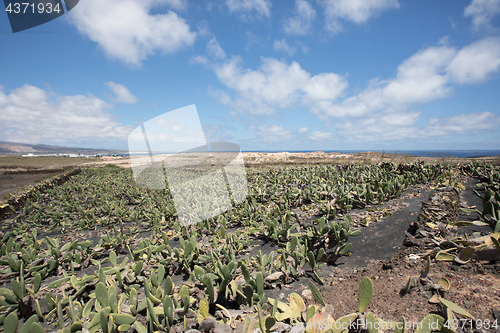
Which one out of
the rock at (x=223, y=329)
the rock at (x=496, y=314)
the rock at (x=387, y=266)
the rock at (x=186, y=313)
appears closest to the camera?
the rock at (x=496, y=314)

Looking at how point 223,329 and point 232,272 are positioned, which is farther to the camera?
point 232,272

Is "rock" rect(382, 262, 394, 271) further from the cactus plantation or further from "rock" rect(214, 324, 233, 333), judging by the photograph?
"rock" rect(214, 324, 233, 333)

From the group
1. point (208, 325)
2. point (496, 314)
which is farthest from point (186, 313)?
point (496, 314)

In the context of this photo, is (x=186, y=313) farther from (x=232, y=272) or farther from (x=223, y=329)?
(x=232, y=272)

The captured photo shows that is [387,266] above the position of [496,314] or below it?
below

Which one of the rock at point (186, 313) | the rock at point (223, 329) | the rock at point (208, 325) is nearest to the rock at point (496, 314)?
the rock at point (223, 329)

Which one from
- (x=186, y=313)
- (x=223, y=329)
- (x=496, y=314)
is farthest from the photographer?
(x=186, y=313)

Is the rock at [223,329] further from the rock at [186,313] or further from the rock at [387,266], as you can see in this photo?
the rock at [387,266]

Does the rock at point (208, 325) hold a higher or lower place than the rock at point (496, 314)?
lower

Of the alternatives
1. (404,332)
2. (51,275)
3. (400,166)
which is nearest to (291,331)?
(404,332)

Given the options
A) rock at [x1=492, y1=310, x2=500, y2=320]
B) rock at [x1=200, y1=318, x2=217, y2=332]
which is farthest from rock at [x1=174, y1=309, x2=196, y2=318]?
rock at [x1=492, y1=310, x2=500, y2=320]

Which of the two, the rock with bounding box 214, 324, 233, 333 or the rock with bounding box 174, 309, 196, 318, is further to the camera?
the rock with bounding box 174, 309, 196, 318

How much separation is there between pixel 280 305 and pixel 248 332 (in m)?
0.30

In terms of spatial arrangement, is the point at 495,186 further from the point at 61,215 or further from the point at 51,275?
the point at 61,215
